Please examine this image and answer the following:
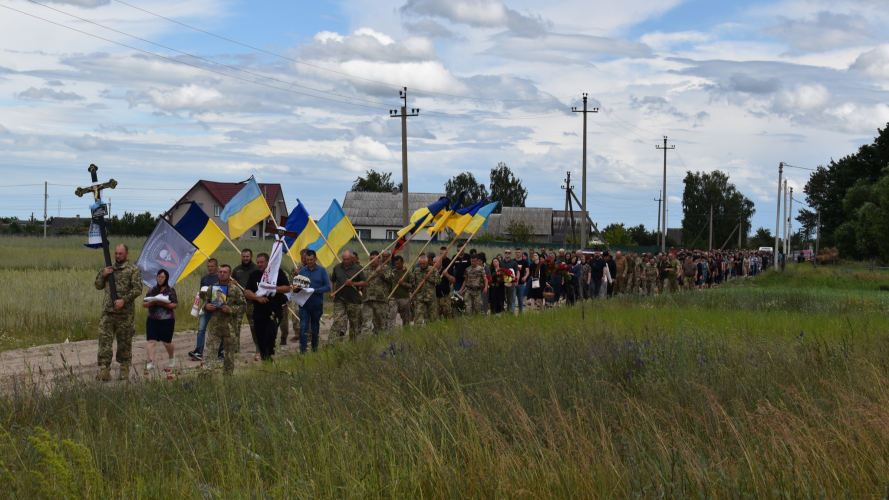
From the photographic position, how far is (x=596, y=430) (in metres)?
5.70

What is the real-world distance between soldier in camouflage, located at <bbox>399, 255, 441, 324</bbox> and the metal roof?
6802 centimetres

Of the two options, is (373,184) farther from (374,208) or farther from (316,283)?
(316,283)

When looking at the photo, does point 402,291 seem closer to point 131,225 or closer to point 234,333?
point 234,333

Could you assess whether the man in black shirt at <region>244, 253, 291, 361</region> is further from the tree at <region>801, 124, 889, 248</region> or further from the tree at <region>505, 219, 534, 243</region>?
the tree at <region>505, 219, 534, 243</region>

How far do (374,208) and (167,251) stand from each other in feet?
239

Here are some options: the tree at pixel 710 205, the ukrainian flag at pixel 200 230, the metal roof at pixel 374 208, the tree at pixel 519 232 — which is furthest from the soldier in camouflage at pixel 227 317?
the tree at pixel 710 205

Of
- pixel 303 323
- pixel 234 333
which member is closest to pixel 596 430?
pixel 234 333

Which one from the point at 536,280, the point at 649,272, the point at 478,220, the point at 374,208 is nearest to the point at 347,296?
the point at 478,220

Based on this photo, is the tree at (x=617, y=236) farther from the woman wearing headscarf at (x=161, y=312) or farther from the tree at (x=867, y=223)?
the woman wearing headscarf at (x=161, y=312)

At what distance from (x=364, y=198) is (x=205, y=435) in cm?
8086

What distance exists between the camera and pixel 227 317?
10.5 meters

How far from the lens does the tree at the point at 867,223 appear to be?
154 feet

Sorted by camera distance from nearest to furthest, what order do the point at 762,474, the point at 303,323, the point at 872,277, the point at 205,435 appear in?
the point at 762,474, the point at 205,435, the point at 303,323, the point at 872,277

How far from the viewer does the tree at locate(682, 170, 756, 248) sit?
348 ft
